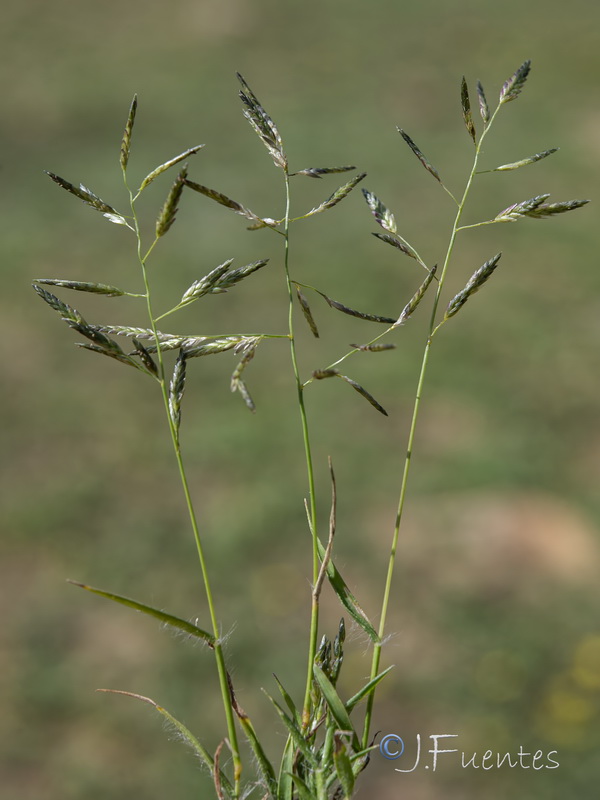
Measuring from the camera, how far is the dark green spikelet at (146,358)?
0.59m

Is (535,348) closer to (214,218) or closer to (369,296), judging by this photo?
(369,296)

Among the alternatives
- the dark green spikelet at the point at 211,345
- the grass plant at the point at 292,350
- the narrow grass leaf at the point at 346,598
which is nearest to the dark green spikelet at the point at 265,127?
the grass plant at the point at 292,350

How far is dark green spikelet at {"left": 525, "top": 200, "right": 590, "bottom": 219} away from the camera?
577mm

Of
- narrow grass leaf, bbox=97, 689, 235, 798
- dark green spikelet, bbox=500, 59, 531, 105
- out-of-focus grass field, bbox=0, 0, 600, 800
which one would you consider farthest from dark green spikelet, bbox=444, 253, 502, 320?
out-of-focus grass field, bbox=0, 0, 600, 800

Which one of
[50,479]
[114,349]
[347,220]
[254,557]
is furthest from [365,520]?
[114,349]

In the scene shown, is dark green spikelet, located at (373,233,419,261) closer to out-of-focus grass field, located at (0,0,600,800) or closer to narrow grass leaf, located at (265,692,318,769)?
narrow grass leaf, located at (265,692,318,769)

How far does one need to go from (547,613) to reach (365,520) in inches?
32.5

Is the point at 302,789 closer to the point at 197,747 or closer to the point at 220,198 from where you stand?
the point at 197,747

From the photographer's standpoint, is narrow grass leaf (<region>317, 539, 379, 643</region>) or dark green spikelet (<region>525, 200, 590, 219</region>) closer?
dark green spikelet (<region>525, 200, 590, 219</region>)

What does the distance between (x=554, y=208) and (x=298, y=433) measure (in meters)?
3.95

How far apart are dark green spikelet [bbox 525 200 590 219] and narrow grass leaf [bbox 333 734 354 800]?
36 cm

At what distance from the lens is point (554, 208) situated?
590 mm

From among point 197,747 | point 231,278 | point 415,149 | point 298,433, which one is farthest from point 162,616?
point 298,433

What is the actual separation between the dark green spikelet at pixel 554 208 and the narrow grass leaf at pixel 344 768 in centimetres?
36
